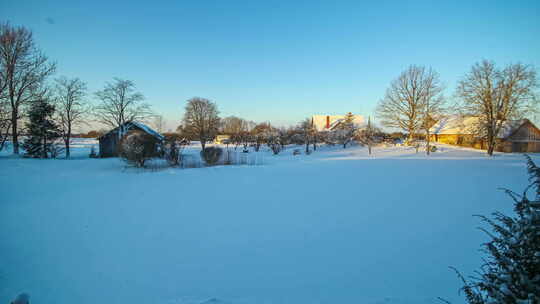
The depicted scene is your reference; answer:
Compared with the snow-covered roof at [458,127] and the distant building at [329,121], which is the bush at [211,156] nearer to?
the snow-covered roof at [458,127]

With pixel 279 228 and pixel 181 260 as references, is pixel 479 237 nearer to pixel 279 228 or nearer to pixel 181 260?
pixel 279 228

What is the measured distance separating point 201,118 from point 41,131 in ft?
75.1

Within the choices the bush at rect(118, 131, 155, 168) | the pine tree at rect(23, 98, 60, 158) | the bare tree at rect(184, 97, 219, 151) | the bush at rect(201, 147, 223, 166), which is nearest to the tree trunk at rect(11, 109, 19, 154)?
the pine tree at rect(23, 98, 60, 158)

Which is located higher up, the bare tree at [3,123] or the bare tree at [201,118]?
the bare tree at [201,118]

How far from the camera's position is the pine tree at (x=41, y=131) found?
19.9 meters

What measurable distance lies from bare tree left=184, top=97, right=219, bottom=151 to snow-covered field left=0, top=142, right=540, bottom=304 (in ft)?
106

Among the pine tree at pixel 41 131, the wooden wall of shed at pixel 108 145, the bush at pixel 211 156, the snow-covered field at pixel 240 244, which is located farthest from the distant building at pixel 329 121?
the pine tree at pixel 41 131

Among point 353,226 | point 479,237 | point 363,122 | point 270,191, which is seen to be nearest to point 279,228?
point 353,226

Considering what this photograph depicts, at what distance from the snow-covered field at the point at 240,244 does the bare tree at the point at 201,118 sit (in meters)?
32.2

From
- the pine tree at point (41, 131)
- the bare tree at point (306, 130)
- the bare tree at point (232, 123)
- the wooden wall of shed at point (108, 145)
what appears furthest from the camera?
the bare tree at point (232, 123)

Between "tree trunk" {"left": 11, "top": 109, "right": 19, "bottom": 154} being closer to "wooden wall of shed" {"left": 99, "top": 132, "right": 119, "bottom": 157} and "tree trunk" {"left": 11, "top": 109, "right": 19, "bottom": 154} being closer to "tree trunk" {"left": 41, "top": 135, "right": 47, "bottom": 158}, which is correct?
"tree trunk" {"left": 41, "top": 135, "right": 47, "bottom": 158}

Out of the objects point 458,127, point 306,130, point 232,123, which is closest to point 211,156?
point 306,130

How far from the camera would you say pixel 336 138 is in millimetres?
39438

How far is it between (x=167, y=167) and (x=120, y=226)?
1106 cm
